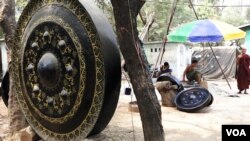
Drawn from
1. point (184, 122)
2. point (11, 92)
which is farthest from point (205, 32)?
point (11, 92)

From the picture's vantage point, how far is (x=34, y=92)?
4535 millimetres

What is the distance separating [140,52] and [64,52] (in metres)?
1.00

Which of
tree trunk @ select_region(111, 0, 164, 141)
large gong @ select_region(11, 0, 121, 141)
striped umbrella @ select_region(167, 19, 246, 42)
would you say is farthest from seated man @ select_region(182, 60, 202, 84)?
tree trunk @ select_region(111, 0, 164, 141)

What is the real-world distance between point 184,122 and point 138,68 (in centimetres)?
355

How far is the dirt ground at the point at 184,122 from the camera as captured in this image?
5.37 metres

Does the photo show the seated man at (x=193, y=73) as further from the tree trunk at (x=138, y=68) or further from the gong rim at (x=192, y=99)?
the tree trunk at (x=138, y=68)

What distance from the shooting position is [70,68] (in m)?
4.01

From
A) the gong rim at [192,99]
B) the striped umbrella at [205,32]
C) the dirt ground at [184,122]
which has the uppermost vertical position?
the striped umbrella at [205,32]

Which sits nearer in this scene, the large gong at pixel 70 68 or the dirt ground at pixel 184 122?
the large gong at pixel 70 68

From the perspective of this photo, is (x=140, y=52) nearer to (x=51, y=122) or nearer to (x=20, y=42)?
(x=51, y=122)

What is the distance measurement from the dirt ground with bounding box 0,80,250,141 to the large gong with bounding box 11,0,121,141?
413 mm

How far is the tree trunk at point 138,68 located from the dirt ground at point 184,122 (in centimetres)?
88

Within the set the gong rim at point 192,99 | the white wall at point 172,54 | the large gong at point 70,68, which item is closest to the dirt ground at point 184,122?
the gong rim at point 192,99

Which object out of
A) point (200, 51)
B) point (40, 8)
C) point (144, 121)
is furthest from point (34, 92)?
point (200, 51)
